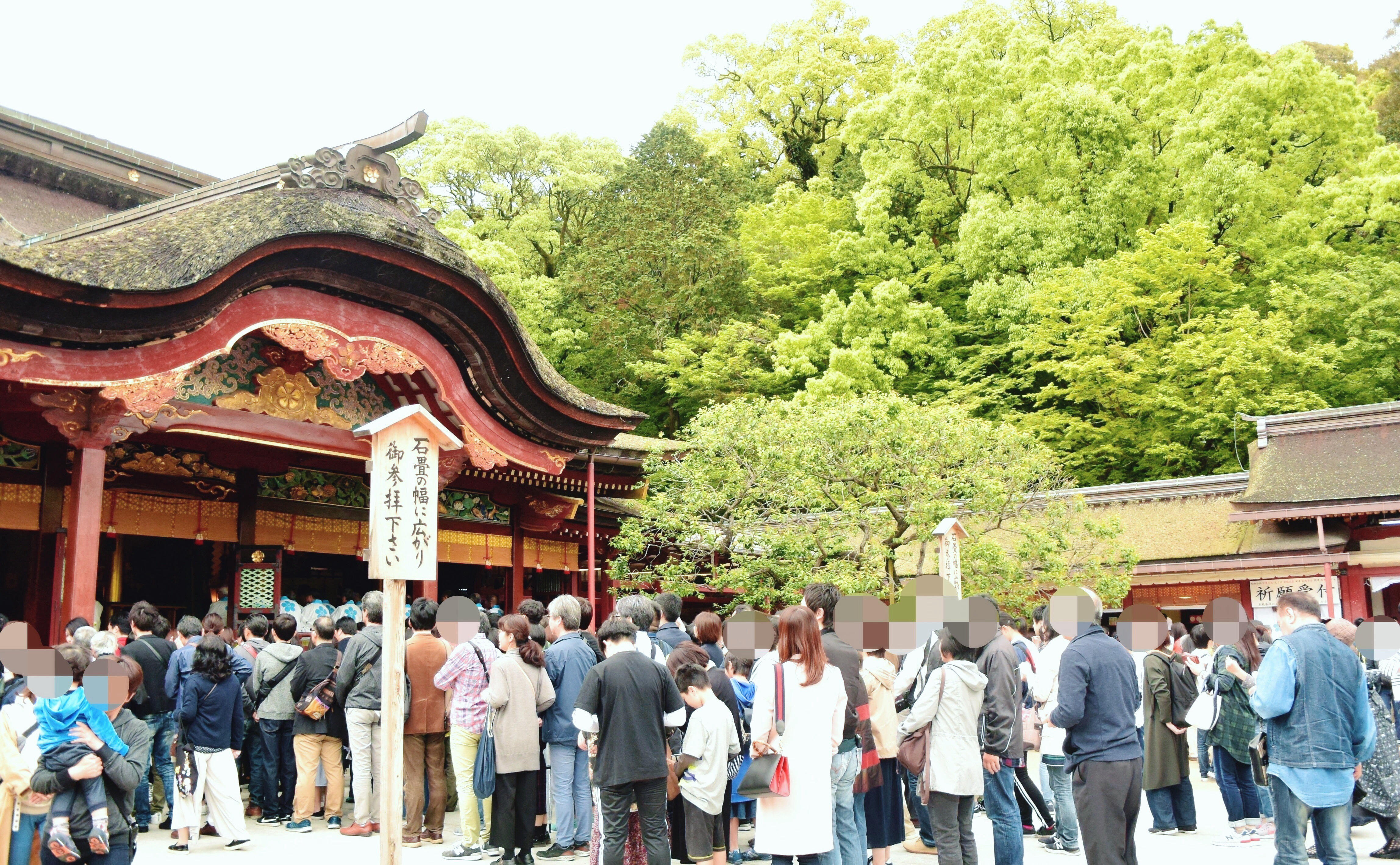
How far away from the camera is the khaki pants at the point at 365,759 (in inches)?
323

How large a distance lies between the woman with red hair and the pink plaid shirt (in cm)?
273

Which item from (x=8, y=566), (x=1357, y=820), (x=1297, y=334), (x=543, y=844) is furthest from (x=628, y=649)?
(x=1297, y=334)

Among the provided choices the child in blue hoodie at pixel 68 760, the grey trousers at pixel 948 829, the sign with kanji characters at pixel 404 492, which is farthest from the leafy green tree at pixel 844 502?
the child in blue hoodie at pixel 68 760

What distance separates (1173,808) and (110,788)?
26.3 feet

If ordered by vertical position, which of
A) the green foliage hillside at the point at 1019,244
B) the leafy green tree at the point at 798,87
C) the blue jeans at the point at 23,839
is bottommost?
the blue jeans at the point at 23,839

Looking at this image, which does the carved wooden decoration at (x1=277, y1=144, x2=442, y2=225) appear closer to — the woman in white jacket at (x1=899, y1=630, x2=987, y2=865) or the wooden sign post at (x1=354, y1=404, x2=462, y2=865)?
the wooden sign post at (x1=354, y1=404, x2=462, y2=865)

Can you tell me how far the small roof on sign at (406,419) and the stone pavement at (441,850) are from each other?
3136 millimetres

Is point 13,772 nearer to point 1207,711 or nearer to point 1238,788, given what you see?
point 1207,711

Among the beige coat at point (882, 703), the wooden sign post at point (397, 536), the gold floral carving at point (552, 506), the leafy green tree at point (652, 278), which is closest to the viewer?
the wooden sign post at point (397, 536)

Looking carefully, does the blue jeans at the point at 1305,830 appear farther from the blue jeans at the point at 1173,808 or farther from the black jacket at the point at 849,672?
the blue jeans at the point at 1173,808

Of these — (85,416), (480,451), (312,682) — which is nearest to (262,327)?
(85,416)

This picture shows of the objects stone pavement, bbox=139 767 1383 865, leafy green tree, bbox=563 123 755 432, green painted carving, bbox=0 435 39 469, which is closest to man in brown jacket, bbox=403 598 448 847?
stone pavement, bbox=139 767 1383 865

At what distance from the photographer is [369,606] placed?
8453mm

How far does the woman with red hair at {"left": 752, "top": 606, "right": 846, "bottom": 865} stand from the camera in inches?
219
